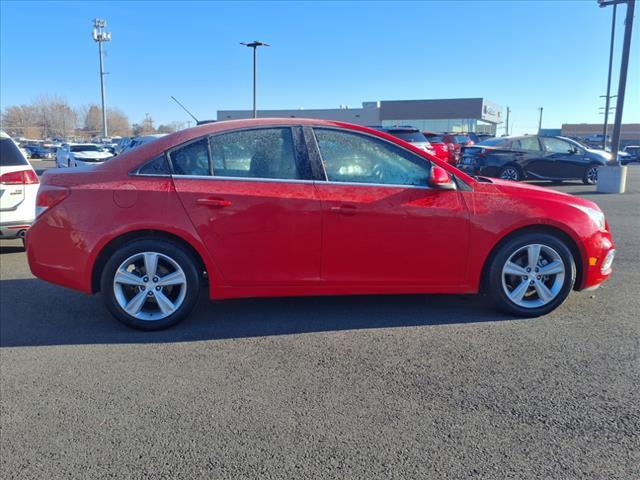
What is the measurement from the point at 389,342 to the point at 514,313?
1.21 m

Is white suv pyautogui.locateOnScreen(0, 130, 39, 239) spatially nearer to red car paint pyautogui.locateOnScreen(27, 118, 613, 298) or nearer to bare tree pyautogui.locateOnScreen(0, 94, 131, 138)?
red car paint pyautogui.locateOnScreen(27, 118, 613, 298)

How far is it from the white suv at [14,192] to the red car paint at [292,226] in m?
2.63

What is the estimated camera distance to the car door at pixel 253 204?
4.00 metres

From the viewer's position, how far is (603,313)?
446cm

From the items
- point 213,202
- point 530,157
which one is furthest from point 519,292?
point 530,157

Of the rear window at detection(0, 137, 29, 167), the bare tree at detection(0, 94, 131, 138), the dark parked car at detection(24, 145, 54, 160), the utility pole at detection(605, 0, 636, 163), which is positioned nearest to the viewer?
the rear window at detection(0, 137, 29, 167)

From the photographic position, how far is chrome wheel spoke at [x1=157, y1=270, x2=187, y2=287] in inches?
159

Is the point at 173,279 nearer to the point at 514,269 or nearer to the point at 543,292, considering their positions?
the point at 514,269

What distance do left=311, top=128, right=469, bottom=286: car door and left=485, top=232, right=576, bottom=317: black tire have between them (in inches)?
10.5

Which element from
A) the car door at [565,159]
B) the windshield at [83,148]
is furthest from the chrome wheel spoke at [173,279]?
the windshield at [83,148]

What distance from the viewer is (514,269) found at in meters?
4.27

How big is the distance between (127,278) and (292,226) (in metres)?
1.35

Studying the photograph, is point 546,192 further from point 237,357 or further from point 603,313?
point 237,357

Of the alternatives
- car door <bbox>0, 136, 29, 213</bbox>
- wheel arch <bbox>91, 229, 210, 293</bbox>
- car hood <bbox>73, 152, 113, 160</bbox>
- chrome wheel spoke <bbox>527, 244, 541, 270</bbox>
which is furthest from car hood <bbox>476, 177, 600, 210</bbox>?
car hood <bbox>73, 152, 113, 160</bbox>
